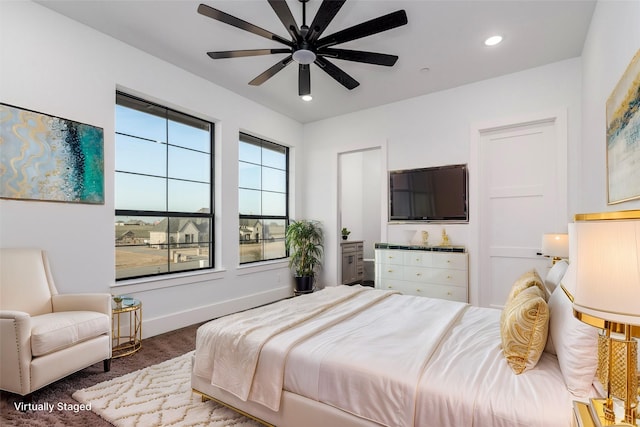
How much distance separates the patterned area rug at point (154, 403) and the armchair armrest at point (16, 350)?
0.33 meters

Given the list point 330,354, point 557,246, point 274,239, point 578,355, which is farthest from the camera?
point 274,239

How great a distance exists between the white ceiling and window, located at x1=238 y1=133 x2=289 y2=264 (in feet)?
3.60

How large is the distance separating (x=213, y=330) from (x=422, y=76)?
3690 mm

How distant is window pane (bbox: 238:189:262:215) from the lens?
4805 millimetres

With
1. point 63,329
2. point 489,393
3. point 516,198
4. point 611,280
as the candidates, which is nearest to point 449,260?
point 516,198

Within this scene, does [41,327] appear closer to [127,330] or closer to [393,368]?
[127,330]

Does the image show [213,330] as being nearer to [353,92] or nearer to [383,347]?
[383,347]

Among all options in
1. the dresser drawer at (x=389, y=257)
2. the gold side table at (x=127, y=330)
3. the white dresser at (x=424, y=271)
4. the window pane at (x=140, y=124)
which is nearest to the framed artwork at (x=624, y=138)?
the white dresser at (x=424, y=271)

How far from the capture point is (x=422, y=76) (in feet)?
13.0

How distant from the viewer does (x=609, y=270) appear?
807mm

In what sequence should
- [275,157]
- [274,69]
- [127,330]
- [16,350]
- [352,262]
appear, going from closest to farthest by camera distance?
[16,350] → [274,69] → [127,330] → [275,157] → [352,262]

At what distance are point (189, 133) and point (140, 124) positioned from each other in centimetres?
63

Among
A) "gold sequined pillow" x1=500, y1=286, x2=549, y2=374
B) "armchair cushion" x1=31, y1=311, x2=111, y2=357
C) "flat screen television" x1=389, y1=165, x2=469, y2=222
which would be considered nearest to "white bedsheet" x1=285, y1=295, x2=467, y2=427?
"gold sequined pillow" x1=500, y1=286, x2=549, y2=374

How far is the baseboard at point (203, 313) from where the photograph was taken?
344 cm
